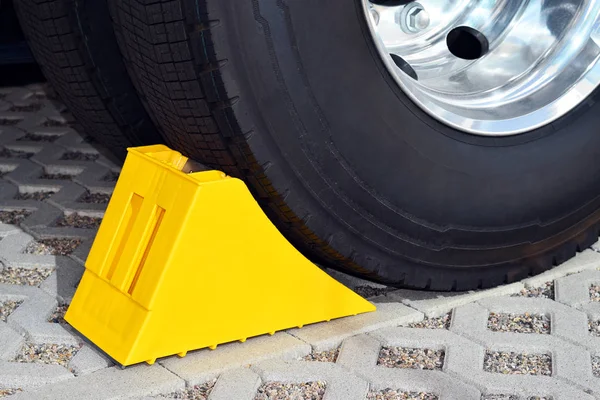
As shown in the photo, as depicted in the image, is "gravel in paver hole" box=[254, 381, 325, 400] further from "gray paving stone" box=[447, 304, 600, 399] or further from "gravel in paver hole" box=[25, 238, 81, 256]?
"gravel in paver hole" box=[25, 238, 81, 256]

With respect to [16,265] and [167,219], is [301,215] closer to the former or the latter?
[167,219]

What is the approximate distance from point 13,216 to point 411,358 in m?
1.22

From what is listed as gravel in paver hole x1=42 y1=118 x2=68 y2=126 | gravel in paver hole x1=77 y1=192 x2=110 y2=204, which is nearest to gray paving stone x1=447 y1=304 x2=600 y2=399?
gravel in paver hole x1=77 y1=192 x2=110 y2=204

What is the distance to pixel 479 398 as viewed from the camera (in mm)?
1794

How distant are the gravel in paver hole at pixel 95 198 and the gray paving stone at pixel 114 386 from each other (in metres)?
0.88

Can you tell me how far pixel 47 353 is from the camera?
193cm

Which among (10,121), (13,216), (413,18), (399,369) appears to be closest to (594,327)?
(399,369)

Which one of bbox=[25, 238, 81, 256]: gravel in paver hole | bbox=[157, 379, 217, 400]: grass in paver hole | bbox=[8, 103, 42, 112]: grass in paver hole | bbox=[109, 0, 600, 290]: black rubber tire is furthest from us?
bbox=[8, 103, 42, 112]: grass in paver hole

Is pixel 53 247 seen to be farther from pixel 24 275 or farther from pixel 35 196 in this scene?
pixel 35 196

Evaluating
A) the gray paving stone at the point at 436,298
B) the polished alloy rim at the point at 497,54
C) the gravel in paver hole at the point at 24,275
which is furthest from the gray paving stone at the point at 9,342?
the polished alloy rim at the point at 497,54

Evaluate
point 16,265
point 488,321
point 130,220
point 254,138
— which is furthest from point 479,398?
point 16,265

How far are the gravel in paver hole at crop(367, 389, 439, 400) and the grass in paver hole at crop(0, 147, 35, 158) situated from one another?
1.61 metres

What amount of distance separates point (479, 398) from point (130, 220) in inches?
30.7

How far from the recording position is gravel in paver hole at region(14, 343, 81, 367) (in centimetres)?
190
